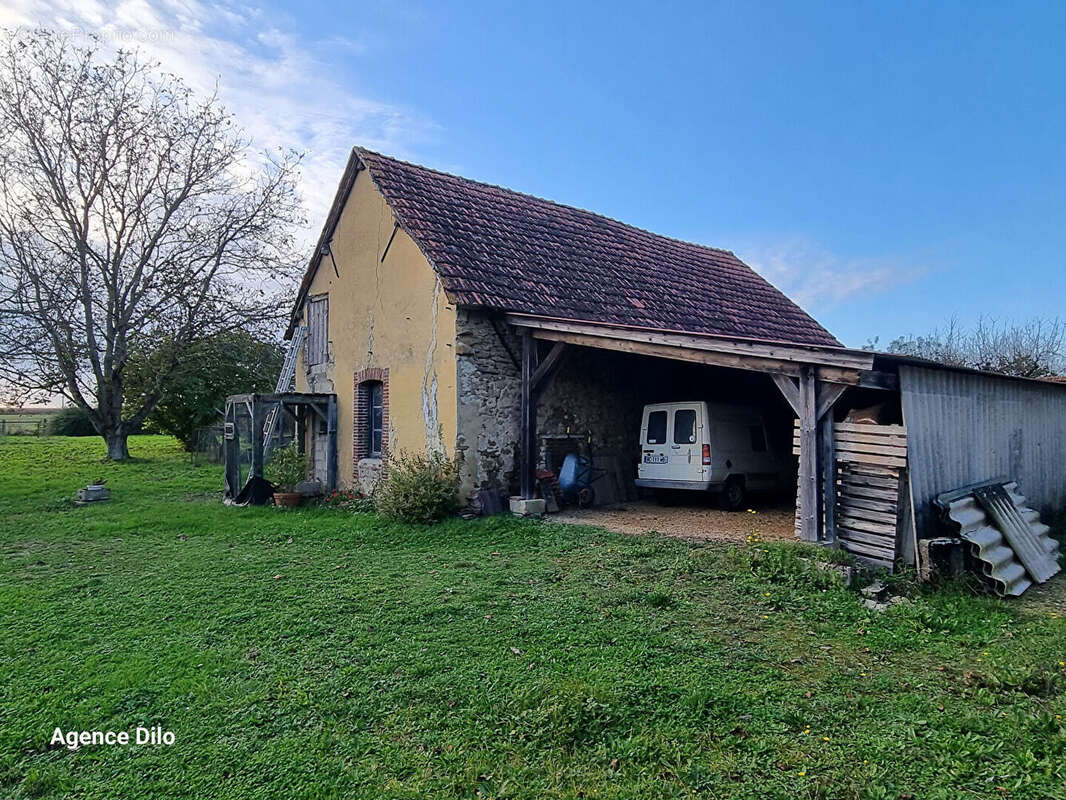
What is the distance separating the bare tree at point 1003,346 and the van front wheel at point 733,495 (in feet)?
52.7

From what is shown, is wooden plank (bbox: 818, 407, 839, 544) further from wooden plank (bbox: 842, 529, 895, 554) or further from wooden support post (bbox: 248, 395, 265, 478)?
wooden support post (bbox: 248, 395, 265, 478)

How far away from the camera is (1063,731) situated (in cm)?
362

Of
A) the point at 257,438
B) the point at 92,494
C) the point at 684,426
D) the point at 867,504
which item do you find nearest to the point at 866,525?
the point at 867,504

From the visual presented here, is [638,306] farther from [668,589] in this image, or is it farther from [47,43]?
[47,43]

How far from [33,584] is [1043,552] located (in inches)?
437

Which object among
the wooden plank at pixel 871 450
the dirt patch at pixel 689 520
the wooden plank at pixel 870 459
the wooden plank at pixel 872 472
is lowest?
the dirt patch at pixel 689 520

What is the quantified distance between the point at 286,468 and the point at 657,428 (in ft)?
23.2

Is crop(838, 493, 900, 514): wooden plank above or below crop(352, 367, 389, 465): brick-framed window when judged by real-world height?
below

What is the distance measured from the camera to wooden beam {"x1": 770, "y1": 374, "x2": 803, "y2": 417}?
746 cm

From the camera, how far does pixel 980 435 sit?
341 inches

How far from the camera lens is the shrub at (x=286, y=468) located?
42.0 ft

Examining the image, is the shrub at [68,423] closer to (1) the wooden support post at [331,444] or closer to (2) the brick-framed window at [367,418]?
(1) the wooden support post at [331,444]

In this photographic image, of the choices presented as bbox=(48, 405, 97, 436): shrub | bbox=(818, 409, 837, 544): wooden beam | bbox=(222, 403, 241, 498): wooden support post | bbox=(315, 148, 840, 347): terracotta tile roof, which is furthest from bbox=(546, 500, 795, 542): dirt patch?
bbox=(48, 405, 97, 436): shrub

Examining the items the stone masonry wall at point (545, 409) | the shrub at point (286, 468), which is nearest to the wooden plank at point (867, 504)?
the stone masonry wall at point (545, 409)
